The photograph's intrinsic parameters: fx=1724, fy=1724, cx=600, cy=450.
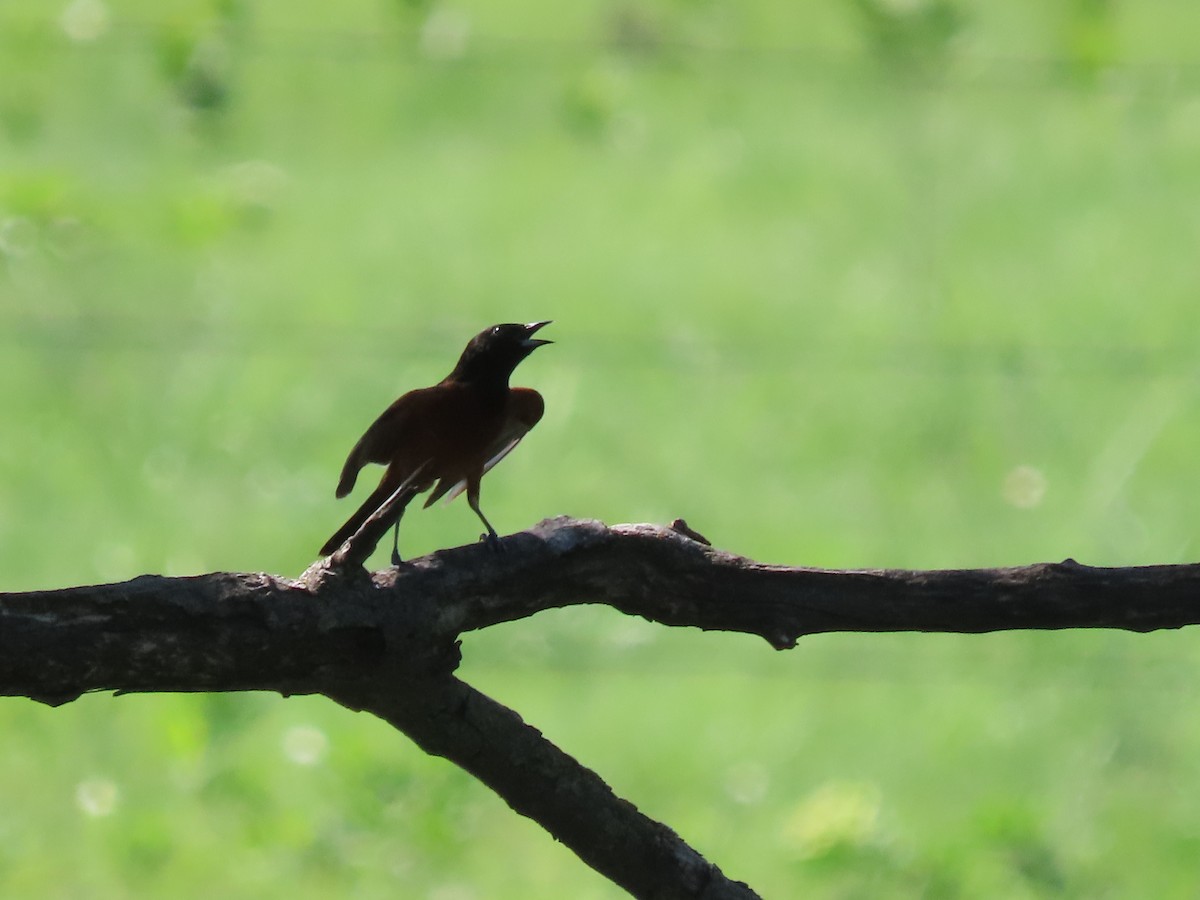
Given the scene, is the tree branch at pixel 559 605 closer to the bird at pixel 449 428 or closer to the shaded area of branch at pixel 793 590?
the shaded area of branch at pixel 793 590

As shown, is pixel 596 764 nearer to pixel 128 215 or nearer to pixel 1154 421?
pixel 1154 421

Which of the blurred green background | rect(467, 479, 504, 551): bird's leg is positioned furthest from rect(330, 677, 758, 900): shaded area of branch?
the blurred green background

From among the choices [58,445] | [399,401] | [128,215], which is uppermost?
[128,215]

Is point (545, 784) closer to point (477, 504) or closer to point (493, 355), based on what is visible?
point (477, 504)

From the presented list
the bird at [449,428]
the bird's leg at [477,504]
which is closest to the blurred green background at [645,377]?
the bird's leg at [477,504]

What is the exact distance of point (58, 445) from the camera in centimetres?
529

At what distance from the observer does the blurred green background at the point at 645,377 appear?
4.05m

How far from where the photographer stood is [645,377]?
5605mm

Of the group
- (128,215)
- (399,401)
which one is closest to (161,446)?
(128,215)

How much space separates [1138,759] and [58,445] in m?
3.26

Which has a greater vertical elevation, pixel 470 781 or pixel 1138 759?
pixel 1138 759

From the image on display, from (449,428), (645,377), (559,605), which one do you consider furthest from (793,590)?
(645,377)

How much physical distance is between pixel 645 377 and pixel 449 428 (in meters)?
3.74

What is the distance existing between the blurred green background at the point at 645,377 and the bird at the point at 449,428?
215 cm
